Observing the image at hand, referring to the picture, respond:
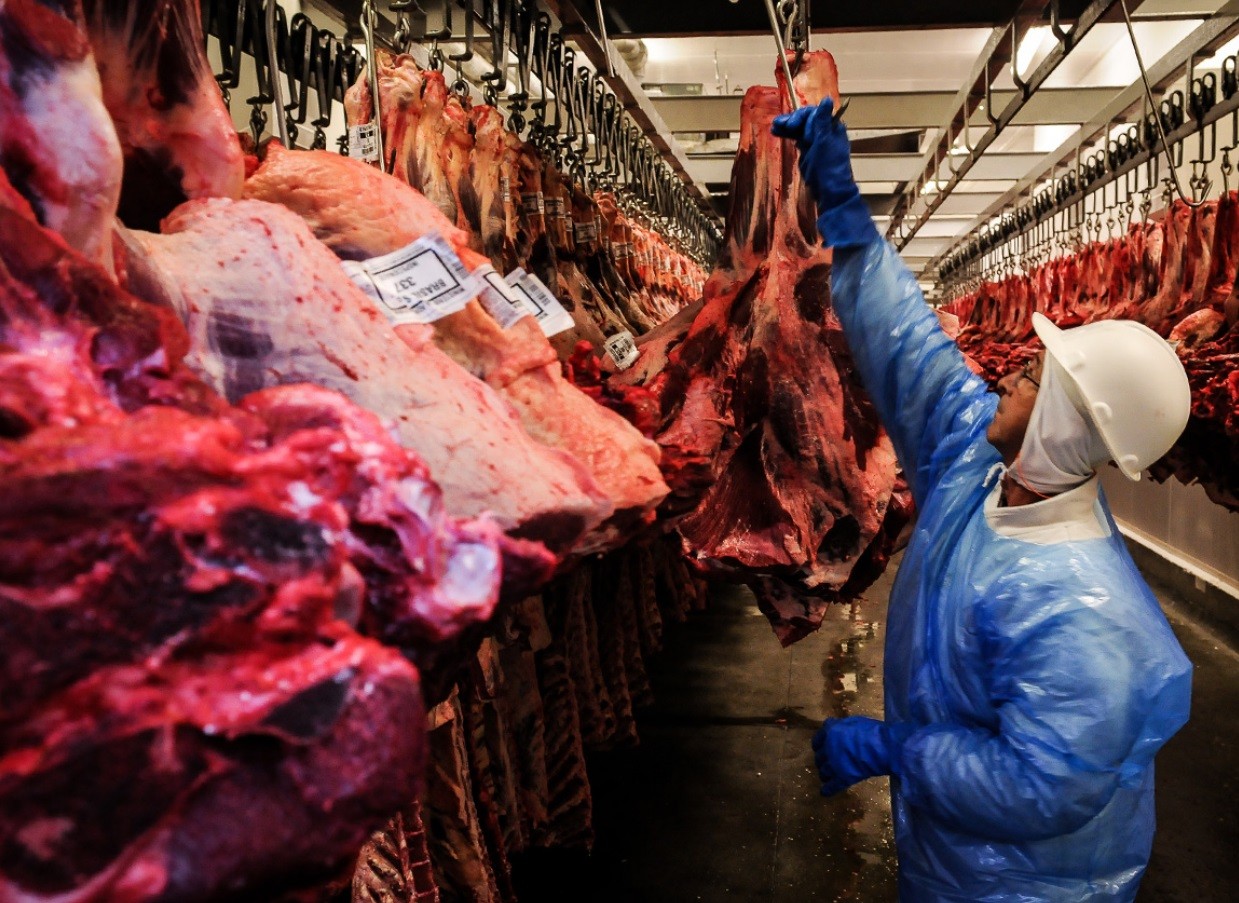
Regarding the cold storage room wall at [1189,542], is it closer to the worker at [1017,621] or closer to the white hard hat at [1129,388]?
the worker at [1017,621]

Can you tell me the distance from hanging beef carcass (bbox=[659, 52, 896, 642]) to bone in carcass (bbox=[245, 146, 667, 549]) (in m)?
1.12

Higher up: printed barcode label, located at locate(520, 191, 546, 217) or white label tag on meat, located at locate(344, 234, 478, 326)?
printed barcode label, located at locate(520, 191, 546, 217)

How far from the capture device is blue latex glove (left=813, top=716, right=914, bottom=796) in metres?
2.34

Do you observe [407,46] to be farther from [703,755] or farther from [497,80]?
[703,755]

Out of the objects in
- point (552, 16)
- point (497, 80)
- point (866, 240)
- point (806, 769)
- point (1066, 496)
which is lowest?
point (806, 769)

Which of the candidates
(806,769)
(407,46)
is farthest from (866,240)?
(806,769)

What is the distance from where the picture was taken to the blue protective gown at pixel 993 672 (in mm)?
1982

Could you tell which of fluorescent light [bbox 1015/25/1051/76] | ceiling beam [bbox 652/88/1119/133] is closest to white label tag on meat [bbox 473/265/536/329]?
ceiling beam [bbox 652/88/1119/133]

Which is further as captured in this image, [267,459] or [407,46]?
[407,46]

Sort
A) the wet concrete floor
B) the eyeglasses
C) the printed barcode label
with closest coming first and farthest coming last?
the eyeglasses, the printed barcode label, the wet concrete floor

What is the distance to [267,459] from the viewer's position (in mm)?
681

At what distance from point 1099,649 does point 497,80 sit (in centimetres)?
190

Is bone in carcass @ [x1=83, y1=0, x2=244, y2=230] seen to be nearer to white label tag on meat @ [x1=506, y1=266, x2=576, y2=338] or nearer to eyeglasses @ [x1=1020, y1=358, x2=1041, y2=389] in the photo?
white label tag on meat @ [x1=506, y1=266, x2=576, y2=338]

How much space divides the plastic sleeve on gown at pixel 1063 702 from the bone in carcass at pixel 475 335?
1066mm
